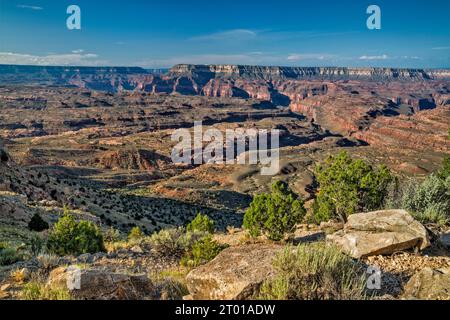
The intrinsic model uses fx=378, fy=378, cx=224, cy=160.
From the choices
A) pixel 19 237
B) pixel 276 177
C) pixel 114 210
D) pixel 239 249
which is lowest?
pixel 276 177

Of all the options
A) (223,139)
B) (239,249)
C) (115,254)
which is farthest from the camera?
(223,139)

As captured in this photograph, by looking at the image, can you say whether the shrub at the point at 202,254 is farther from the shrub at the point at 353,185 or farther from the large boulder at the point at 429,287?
the shrub at the point at 353,185

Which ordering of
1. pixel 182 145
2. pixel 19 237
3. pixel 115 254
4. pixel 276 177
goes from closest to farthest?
1. pixel 115 254
2. pixel 19 237
3. pixel 276 177
4. pixel 182 145

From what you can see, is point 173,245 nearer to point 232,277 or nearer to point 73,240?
point 73,240

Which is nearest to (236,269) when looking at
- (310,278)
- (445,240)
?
(310,278)

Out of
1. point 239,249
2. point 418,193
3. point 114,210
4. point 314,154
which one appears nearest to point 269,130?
point 314,154

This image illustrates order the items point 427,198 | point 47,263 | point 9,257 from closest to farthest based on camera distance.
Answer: point 47,263, point 9,257, point 427,198
